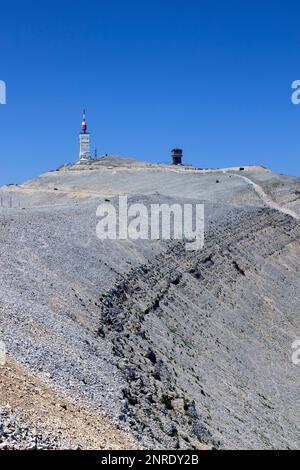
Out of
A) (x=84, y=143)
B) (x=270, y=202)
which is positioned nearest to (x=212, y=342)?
(x=270, y=202)

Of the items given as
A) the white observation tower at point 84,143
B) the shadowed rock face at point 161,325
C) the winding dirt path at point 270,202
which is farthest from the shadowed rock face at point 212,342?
the white observation tower at point 84,143

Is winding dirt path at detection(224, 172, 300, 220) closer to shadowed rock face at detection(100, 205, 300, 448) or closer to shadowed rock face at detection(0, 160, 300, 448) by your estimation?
→ shadowed rock face at detection(0, 160, 300, 448)

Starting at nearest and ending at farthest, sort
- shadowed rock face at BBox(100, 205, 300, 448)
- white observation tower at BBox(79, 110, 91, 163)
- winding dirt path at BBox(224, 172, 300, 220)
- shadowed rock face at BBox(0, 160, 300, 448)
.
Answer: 1. shadowed rock face at BBox(0, 160, 300, 448)
2. shadowed rock face at BBox(100, 205, 300, 448)
3. winding dirt path at BBox(224, 172, 300, 220)
4. white observation tower at BBox(79, 110, 91, 163)

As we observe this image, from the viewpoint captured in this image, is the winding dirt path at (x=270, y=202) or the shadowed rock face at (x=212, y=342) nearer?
the shadowed rock face at (x=212, y=342)

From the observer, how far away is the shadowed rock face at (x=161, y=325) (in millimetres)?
18781

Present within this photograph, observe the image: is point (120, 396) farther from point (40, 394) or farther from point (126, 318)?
point (126, 318)

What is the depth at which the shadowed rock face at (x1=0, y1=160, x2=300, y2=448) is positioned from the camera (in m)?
18.8

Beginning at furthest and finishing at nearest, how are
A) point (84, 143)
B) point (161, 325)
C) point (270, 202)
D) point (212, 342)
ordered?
point (84, 143)
point (270, 202)
point (212, 342)
point (161, 325)

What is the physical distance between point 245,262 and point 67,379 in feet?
116

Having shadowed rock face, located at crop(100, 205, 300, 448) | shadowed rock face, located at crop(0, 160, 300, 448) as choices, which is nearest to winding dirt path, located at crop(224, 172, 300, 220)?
shadowed rock face, located at crop(0, 160, 300, 448)

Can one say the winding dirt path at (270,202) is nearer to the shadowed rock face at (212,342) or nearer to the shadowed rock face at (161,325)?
the shadowed rock face at (161,325)

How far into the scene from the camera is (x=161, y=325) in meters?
30.6

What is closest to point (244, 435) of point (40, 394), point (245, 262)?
point (40, 394)

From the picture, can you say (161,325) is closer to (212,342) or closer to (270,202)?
(212,342)
